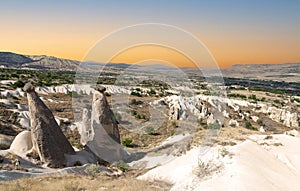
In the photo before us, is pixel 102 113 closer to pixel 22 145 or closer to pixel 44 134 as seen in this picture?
pixel 44 134

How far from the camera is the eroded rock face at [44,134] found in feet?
42.2

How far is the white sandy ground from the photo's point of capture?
8.84 m

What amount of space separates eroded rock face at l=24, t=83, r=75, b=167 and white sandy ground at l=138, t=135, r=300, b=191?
390cm

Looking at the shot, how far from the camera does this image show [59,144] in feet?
43.5

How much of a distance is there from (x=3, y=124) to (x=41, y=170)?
42.7 ft

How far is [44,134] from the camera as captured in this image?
12883 mm

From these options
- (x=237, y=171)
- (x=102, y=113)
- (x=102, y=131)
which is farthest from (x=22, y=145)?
(x=237, y=171)

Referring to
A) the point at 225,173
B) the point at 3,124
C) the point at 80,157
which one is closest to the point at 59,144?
the point at 80,157

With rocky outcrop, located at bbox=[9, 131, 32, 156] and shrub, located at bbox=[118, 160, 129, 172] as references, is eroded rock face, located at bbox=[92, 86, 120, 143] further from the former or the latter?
rocky outcrop, located at bbox=[9, 131, 32, 156]

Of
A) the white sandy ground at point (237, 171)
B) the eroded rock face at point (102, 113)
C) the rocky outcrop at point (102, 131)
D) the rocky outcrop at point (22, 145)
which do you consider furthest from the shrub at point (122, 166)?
the rocky outcrop at point (22, 145)

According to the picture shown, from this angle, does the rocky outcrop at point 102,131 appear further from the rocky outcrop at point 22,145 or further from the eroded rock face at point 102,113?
the rocky outcrop at point 22,145

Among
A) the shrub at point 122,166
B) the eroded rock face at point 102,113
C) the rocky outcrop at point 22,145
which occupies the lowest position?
the shrub at point 122,166

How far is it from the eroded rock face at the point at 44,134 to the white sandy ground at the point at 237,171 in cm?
390

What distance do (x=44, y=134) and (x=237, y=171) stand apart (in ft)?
25.1
